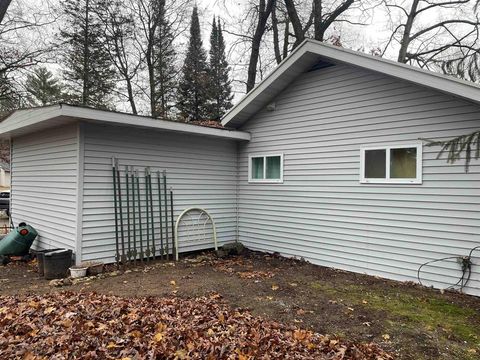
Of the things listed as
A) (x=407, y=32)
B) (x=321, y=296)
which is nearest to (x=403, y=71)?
(x=321, y=296)

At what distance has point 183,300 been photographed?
438cm

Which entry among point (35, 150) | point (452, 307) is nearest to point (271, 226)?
point (452, 307)

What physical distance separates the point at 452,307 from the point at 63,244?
6.85 m

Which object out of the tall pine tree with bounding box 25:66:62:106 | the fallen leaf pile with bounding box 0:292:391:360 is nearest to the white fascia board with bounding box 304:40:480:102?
the fallen leaf pile with bounding box 0:292:391:360

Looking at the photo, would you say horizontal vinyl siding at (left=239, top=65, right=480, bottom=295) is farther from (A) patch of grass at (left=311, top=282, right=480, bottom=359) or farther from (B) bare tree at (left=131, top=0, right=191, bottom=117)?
(B) bare tree at (left=131, top=0, right=191, bottom=117)

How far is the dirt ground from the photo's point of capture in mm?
3609

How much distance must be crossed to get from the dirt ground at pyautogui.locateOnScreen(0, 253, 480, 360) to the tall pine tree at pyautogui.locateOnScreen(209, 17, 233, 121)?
49.8 ft

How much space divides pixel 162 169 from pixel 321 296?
14.0 ft

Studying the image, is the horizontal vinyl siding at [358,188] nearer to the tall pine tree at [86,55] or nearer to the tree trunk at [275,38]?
the tree trunk at [275,38]

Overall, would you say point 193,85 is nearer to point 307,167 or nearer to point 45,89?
point 45,89

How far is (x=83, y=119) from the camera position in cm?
586

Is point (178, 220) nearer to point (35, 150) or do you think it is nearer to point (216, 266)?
point (216, 266)

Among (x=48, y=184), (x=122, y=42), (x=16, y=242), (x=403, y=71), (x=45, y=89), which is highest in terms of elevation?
(x=122, y=42)

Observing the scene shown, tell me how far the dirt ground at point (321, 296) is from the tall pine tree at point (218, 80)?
49.8 ft
